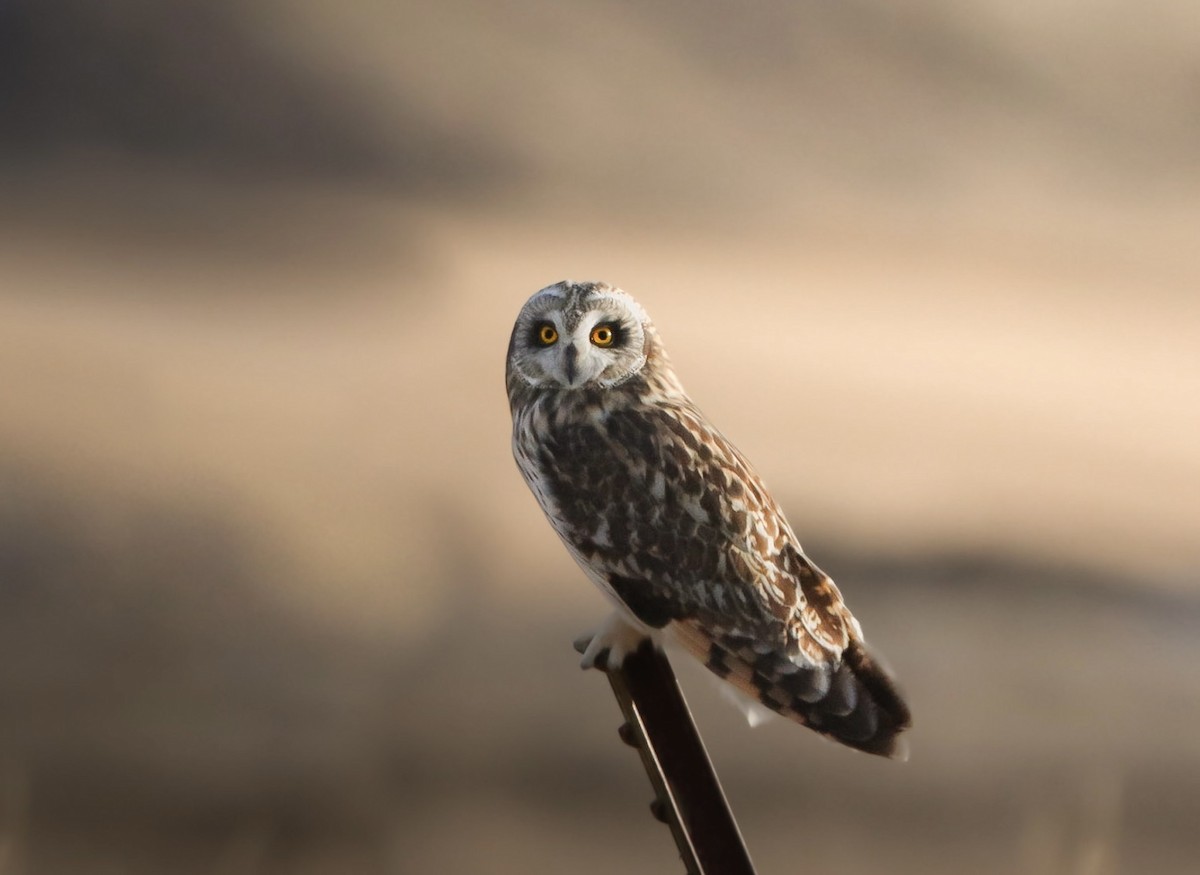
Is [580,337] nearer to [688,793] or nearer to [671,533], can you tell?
[671,533]

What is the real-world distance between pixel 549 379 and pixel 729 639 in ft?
0.92

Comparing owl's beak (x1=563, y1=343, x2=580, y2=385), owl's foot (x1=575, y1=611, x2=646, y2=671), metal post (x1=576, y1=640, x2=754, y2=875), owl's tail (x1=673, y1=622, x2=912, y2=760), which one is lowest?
metal post (x1=576, y1=640, x2=754, y2=875)

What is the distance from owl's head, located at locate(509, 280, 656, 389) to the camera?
979 mm

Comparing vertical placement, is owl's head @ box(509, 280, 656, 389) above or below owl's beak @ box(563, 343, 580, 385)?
above

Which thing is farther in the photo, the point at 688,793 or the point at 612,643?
the point at 612,643

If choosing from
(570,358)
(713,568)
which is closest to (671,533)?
(713,568)

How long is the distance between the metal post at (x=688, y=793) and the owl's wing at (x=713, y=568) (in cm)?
9

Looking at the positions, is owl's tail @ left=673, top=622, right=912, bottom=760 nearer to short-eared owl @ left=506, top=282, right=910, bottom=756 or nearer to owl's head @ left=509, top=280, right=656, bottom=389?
short-eared owl @ left=506, top=282, right=910, bottom=756

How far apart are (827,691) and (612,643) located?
19cm

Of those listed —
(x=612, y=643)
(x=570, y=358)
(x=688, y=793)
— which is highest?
(x=570, y=358)

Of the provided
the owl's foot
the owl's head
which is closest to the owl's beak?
the owl's head

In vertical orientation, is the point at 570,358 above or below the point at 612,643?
above

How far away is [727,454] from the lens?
1.03 meters

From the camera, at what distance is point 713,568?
97 cm
